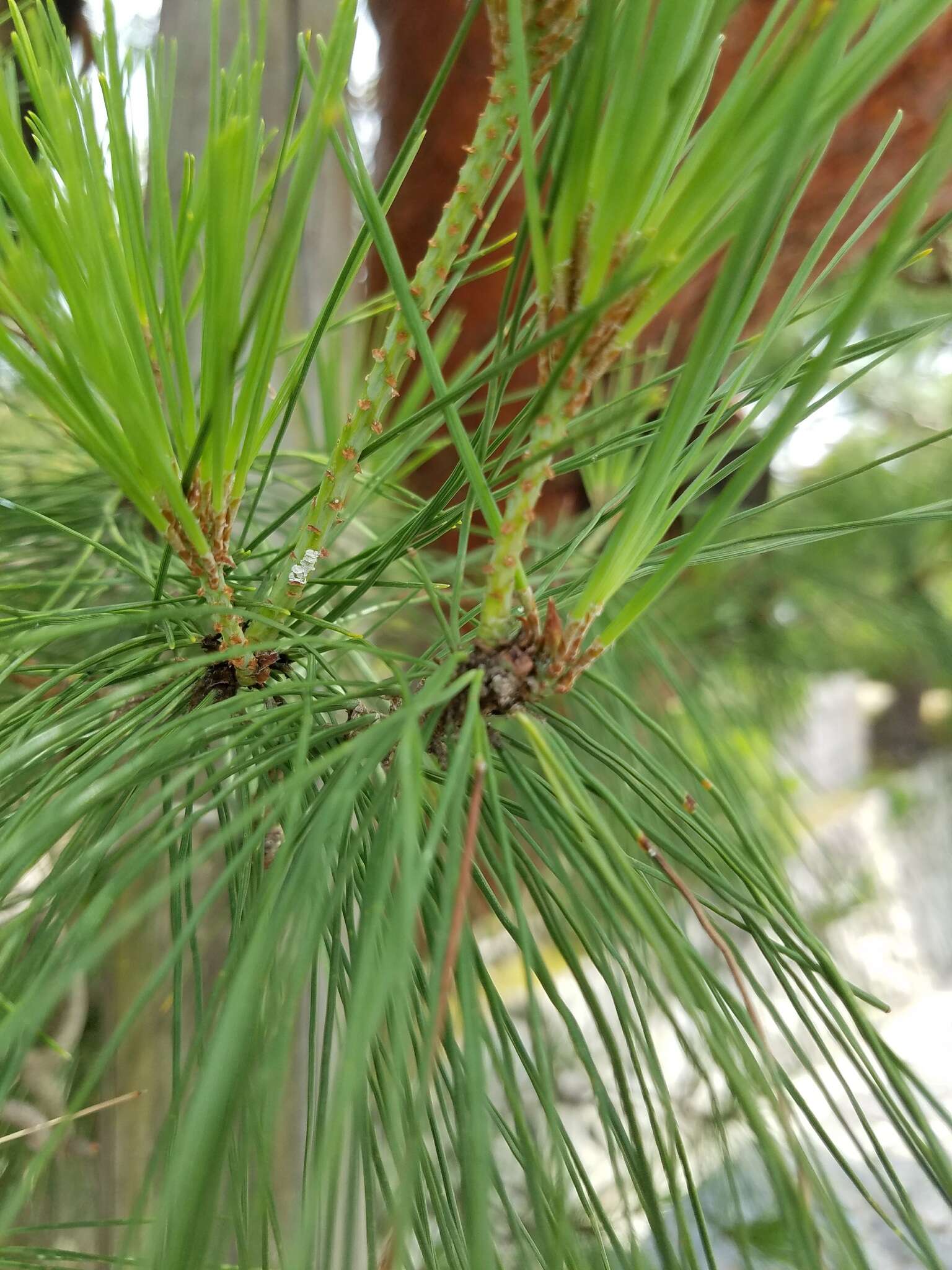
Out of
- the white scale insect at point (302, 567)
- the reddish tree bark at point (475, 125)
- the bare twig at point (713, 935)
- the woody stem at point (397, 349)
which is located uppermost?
the reddish tree bark at point (475, 125)

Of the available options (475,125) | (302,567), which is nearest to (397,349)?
(302,567)

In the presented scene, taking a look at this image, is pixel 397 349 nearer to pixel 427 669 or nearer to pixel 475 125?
pixel 427 669

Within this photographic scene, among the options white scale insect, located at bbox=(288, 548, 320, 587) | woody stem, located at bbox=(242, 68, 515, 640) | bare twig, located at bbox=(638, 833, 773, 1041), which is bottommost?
bare twig, located at bbox=(638, 833, 773, 1041)

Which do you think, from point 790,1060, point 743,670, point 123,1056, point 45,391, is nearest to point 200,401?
point 45,391

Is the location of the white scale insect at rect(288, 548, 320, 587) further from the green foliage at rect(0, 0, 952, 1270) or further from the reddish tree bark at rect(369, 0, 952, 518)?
the reddish tree bark at rect(369, 0, 952, 518)

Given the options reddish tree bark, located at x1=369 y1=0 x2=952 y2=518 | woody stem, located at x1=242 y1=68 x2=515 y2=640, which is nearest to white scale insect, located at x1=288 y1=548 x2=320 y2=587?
woody stem, located at x1=242 y1=68 x2=515 y2=640

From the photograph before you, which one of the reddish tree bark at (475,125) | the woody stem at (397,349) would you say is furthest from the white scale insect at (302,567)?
the reddish tree bark at (475,125)

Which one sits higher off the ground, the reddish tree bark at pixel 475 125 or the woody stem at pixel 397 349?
the reddish tree bark at pixel 475 125

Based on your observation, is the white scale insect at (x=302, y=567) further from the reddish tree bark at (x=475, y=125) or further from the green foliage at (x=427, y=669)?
the reddish tree bark at (x=475, y=125)

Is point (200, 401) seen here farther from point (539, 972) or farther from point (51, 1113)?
point (51, 1113)
